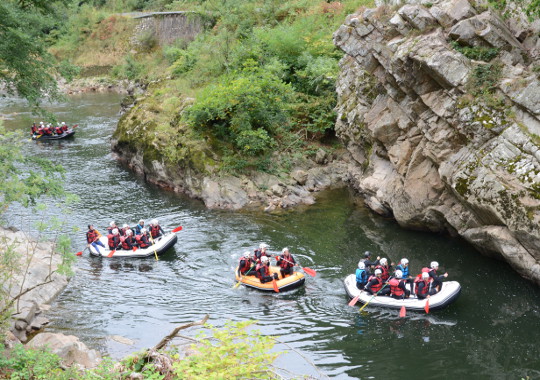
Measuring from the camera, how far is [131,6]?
63250 millimetres

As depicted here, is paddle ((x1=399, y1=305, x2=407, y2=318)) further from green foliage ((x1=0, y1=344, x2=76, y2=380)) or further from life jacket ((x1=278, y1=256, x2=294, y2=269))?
green foliage ((x1=0, y1=344, x2=76, y2=380))

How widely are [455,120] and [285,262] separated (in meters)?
6.87

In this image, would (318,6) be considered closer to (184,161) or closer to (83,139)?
(184,161)

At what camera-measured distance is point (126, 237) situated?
19266 millimetres

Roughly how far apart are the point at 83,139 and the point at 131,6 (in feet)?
112

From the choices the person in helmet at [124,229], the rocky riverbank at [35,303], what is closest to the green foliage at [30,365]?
the rocky riverbank at [35,303]

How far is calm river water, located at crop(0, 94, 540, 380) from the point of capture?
500 inches

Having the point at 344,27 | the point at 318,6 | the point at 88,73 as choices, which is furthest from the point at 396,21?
the point at 88,73

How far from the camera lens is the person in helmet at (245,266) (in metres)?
16.7

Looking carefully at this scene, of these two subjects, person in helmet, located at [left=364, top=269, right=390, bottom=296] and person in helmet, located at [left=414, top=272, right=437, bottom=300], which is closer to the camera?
person in helmet, located at [left=414, top=272, right=437, bottom=300]

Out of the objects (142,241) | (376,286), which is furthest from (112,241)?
(376,286)

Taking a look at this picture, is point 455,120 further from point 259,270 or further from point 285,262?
point 259,270

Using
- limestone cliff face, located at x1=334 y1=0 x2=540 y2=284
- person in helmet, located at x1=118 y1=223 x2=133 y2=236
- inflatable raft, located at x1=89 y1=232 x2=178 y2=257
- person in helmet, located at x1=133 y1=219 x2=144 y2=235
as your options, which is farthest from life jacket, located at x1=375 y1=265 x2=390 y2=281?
person in helmet, located at x1=118 y1=223 x2=133 y2=236

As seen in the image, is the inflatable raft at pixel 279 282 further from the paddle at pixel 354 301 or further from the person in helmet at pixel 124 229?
the person in helmet at pixel 124 229
